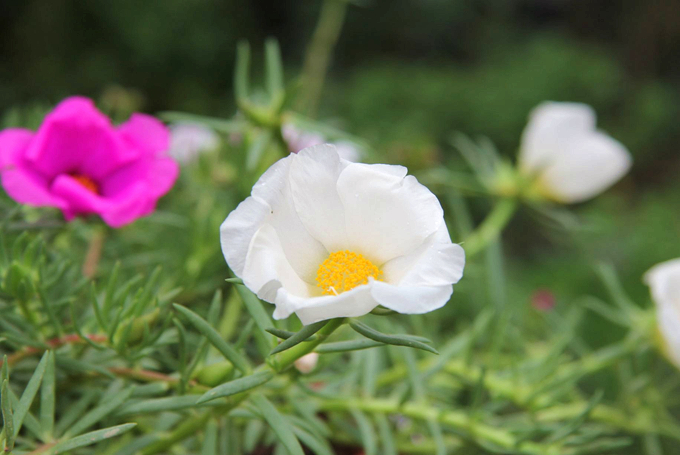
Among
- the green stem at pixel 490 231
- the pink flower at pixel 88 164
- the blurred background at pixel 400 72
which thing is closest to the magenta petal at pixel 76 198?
the pink flower at pixel 88 164

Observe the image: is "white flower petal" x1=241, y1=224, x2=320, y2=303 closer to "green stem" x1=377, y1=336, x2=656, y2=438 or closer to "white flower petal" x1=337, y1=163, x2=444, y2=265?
"white flower petal" x1=337, y1=163, x2=444, y2=265

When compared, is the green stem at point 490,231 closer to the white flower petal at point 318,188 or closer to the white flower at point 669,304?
the white flower at point 669,304

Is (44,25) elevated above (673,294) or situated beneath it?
situated beneath

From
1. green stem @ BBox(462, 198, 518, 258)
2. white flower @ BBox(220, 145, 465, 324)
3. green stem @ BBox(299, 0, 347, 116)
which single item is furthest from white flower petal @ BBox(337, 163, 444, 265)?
green stem @ BBox(299, 0, 347, 116)

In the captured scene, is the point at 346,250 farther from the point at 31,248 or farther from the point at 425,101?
the point at 425,101

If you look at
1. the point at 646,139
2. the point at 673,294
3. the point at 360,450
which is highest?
the point at 673,294

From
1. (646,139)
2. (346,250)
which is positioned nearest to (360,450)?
(346,250)

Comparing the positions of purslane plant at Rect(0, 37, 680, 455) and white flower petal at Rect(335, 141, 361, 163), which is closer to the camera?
purslane plant at Rect(0, 37, 680, 455)
